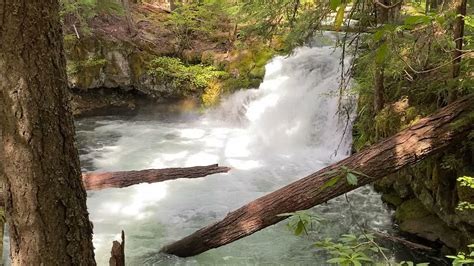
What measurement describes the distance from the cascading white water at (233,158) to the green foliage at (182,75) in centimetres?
78

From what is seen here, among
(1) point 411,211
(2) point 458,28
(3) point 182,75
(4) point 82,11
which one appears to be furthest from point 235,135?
(2) point 458,28

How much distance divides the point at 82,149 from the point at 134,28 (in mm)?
4650

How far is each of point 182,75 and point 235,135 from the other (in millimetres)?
2625

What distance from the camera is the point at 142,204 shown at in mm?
6910

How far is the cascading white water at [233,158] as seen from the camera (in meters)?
5.73

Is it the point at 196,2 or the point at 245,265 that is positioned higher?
the point at 196,2

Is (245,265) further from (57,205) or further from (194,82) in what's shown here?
(194,82)

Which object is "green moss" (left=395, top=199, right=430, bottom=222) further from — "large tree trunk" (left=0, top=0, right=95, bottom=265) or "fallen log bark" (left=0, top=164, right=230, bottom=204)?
"large tree trunk" (left=0, top=0, right=95, bottom=265)

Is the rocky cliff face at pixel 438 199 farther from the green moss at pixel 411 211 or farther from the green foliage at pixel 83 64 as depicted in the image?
the green foliage at pixel 83 64

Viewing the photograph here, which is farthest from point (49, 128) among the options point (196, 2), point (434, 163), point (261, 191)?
point (196, 2)

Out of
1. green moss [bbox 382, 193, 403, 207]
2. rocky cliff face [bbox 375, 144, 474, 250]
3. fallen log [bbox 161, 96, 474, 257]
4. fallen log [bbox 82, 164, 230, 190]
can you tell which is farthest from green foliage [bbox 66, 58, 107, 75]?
fallen log [bbox 161, 96, 474, 257]

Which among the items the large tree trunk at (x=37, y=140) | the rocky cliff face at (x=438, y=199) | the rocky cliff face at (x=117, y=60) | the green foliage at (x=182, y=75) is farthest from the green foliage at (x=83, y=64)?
the large tree trunk at (x=37, y=140)

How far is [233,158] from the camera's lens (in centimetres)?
922

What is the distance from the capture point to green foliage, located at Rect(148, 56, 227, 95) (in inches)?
476
